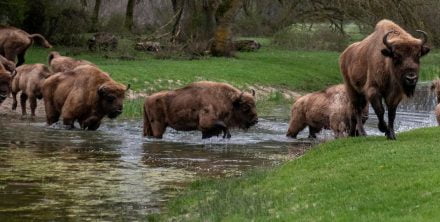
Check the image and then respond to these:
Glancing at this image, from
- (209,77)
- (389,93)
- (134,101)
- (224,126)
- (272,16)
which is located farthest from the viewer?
(272,16)

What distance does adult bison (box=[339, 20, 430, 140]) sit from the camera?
49.3 ft

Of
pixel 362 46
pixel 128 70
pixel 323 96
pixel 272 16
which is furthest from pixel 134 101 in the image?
pixel 272 16

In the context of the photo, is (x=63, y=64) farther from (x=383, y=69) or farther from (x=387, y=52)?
(x=387, y=52)

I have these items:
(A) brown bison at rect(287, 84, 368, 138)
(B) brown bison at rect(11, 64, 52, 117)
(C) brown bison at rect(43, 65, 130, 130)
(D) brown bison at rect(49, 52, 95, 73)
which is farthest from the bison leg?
(A) brown bison at rect(287, 84, 368, 138)

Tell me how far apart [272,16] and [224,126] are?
51031mm

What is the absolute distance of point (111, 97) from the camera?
21.6 metres

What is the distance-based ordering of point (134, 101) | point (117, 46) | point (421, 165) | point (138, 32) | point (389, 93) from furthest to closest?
1. point (138, 32)
2. point (117, 46)
3. point (134, 101)
4. point (389, 93)
5. point (421, 165)

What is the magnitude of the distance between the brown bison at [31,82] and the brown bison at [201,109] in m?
5.01

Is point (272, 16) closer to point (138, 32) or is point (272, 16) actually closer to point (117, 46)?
point (138, 32)

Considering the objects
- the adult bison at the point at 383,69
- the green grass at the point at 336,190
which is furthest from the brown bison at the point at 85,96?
the green grass at the point at 336,190

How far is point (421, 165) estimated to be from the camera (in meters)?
11.6

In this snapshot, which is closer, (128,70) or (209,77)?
(128,70)

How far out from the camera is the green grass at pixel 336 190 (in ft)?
31.6

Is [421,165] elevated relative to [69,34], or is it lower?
elevated
